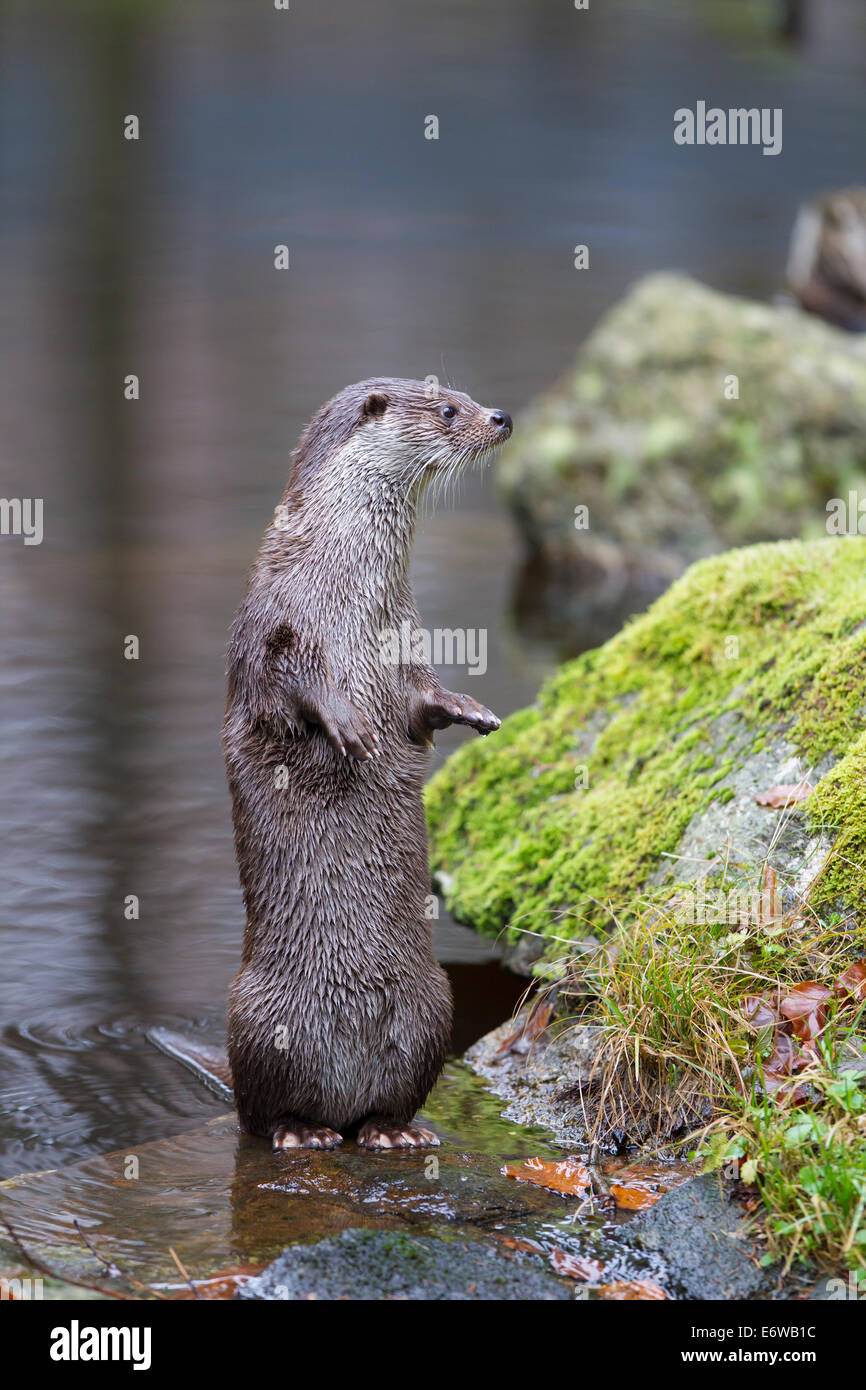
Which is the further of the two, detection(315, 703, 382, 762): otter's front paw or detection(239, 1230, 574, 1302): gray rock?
detection(315, 703, 382, 762): otter's front paw

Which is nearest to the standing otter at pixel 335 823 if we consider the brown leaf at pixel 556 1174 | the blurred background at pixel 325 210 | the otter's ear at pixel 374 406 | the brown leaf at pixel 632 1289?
the otter's ear at pixel 374 406

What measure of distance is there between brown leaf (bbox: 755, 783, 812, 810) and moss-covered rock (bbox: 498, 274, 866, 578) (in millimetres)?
6361

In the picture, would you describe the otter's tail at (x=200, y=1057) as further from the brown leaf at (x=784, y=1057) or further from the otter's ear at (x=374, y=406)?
the otter's ear at (x=374, y=406)

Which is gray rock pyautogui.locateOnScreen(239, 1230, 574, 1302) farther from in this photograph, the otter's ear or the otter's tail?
the otter's ear

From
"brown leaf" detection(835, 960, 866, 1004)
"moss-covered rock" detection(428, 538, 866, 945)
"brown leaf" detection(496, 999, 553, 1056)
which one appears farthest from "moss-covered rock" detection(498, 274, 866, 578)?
"brown leaf" detection(835, 960, 866, 1004)

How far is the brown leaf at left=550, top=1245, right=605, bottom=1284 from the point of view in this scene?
340cm

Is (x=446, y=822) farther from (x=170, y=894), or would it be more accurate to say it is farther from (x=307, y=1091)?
(x=307, y=1091)

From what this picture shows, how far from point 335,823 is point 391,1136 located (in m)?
0.83

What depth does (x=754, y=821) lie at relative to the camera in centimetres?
459

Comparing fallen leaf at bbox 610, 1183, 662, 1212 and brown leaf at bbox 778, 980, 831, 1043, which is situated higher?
brown leaf at bbox 778, 980, 831, 1043

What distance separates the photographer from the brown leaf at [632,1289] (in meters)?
3.33

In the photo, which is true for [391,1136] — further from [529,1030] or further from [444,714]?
[444,714]

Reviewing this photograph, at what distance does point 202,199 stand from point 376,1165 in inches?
800
